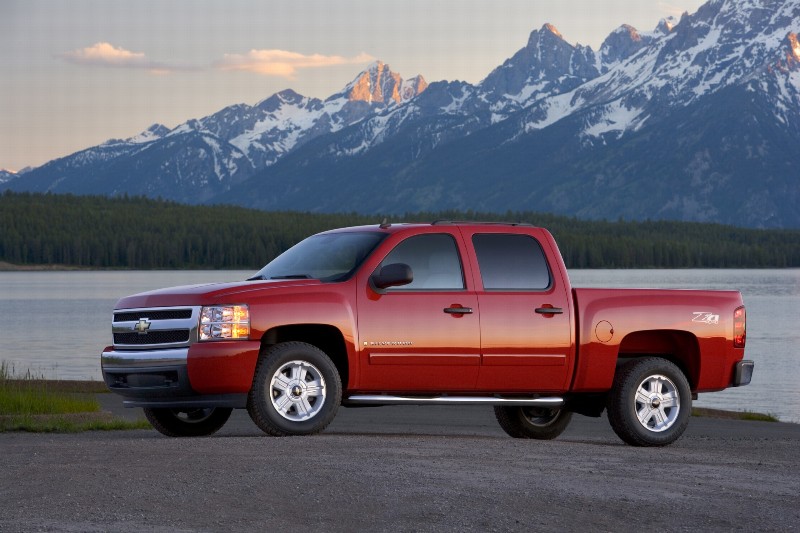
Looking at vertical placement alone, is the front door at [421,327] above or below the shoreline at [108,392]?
above

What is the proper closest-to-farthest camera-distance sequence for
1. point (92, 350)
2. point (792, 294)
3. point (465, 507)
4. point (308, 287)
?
1. point (465, 507)
2. point (308, 287)
3. point (92, 350)
4. point (792, 294)

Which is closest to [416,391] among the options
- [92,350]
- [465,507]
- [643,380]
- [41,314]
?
[643,380]

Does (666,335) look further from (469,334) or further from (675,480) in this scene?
(675,480)

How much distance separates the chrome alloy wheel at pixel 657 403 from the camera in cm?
1547

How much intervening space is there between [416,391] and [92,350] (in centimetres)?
4912

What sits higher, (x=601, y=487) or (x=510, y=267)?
(x=510, y=267)

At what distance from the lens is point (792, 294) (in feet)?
493

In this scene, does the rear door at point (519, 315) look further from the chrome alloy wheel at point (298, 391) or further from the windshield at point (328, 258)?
the chrome alloy wheel at point (298, 391)

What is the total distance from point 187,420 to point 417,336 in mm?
3283

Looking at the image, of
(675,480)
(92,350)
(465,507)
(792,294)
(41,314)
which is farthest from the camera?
(792,294)

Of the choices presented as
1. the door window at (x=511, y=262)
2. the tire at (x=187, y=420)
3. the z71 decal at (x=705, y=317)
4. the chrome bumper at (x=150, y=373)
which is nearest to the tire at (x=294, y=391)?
the chrome bumper at (x=150, y=373)

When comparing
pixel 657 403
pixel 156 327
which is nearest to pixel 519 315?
pixel 657 403

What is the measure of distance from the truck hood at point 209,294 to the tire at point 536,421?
3763 millimetres

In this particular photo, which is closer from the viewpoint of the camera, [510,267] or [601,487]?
[601,487]
